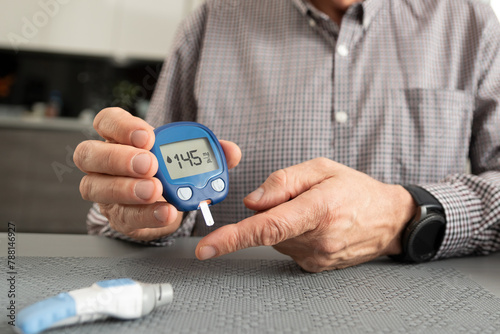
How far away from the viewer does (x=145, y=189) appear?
1.65 feet

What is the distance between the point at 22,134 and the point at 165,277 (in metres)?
2.33

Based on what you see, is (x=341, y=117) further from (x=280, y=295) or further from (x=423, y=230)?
(x=280, y=295)

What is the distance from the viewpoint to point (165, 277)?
512mm

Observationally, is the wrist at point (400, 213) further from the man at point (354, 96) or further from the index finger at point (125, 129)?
the index finger at point (125, 129)

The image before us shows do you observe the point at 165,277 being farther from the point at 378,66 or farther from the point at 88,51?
the point at 88,51

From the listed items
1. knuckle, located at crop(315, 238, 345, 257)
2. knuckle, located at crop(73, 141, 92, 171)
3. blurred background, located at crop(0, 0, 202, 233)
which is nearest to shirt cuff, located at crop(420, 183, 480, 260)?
knuckle, located at crop(315, 238, 345, 257)

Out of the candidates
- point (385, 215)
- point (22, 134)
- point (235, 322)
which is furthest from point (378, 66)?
point (22, 134)

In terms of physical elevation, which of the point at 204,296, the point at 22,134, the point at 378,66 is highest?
the point at 378,66

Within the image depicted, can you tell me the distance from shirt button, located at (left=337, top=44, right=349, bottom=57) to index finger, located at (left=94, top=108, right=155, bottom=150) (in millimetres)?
558

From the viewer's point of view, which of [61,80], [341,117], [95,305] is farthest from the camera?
[61,80]

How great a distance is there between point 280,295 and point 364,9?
0.72 m

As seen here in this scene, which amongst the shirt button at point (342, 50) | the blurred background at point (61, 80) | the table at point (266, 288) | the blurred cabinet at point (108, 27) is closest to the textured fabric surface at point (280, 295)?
the table at point (266, 288)

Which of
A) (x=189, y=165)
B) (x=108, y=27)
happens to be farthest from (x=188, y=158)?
(x=108, y=27)

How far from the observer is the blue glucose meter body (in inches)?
21.2
